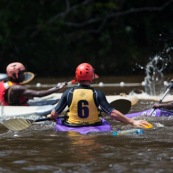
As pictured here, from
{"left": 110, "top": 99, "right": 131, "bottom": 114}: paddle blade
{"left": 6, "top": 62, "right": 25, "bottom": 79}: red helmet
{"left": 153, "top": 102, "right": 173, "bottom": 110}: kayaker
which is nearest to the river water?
{"left": 153, "top": 102, "right": 173, "bottom": 110}: kayaker

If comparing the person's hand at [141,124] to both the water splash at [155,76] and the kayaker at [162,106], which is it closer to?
the kayaker at [162,106]

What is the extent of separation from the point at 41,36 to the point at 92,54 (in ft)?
5.95

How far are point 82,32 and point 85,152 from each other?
Answer: 1560 cm

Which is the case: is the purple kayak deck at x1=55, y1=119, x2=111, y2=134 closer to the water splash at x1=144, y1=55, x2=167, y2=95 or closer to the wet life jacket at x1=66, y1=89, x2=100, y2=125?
the wet life jacket at x1=66, y1=89, x2=100, y2=125

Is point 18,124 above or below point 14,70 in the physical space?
below

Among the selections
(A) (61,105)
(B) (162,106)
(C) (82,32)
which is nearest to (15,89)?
(A) (61,105)

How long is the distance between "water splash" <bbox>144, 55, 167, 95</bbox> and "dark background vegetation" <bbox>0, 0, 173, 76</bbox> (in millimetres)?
1320

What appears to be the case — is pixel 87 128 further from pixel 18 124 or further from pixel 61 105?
pixel 18 124

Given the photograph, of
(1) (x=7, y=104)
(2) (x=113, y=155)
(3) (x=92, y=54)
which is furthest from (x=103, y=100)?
(3) (x=92, y=54)

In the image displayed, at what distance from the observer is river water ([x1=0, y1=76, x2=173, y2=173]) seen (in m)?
7.20

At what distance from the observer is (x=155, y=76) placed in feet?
58.7

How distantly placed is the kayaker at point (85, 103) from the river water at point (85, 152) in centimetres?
20

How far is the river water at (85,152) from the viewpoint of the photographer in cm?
720

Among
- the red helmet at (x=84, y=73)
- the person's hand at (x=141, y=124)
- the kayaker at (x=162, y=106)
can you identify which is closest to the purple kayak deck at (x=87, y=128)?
the person's hand at (x=141, y=124)
